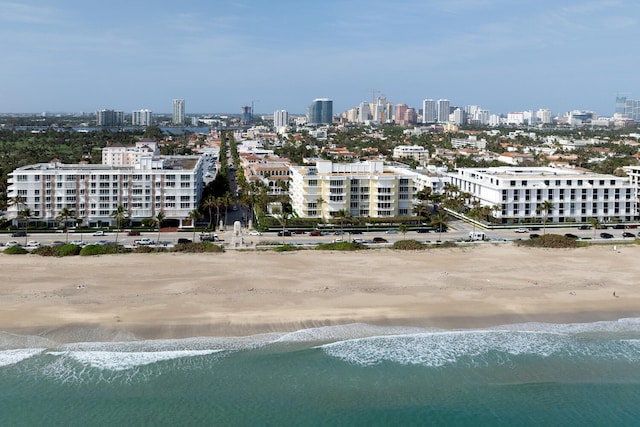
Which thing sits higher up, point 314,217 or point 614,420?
point 314,217

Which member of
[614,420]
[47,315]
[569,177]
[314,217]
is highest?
[569,177]

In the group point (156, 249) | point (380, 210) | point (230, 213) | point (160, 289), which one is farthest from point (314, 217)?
point (160, 289)

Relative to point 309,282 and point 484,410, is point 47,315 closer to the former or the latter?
point 309,282

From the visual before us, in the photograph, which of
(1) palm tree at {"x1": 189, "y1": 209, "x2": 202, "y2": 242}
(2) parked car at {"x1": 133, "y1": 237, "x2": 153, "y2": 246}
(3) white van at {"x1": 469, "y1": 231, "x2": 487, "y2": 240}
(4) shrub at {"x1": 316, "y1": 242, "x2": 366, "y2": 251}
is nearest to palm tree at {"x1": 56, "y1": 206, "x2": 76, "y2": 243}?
(2) parked car at {"x1": 133, "y1": 237, "x2": 153, "y2": 246}

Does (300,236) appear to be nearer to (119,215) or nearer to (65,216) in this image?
(119,215)

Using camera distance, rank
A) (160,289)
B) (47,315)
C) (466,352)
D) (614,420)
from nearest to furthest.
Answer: (614,420)
(466,352)
(47,315)
(160,289)

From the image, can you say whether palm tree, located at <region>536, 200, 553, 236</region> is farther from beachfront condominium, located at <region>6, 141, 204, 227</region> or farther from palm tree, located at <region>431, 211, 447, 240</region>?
beachfront condominium, located at <region>6, 141, 204, 227</region>
